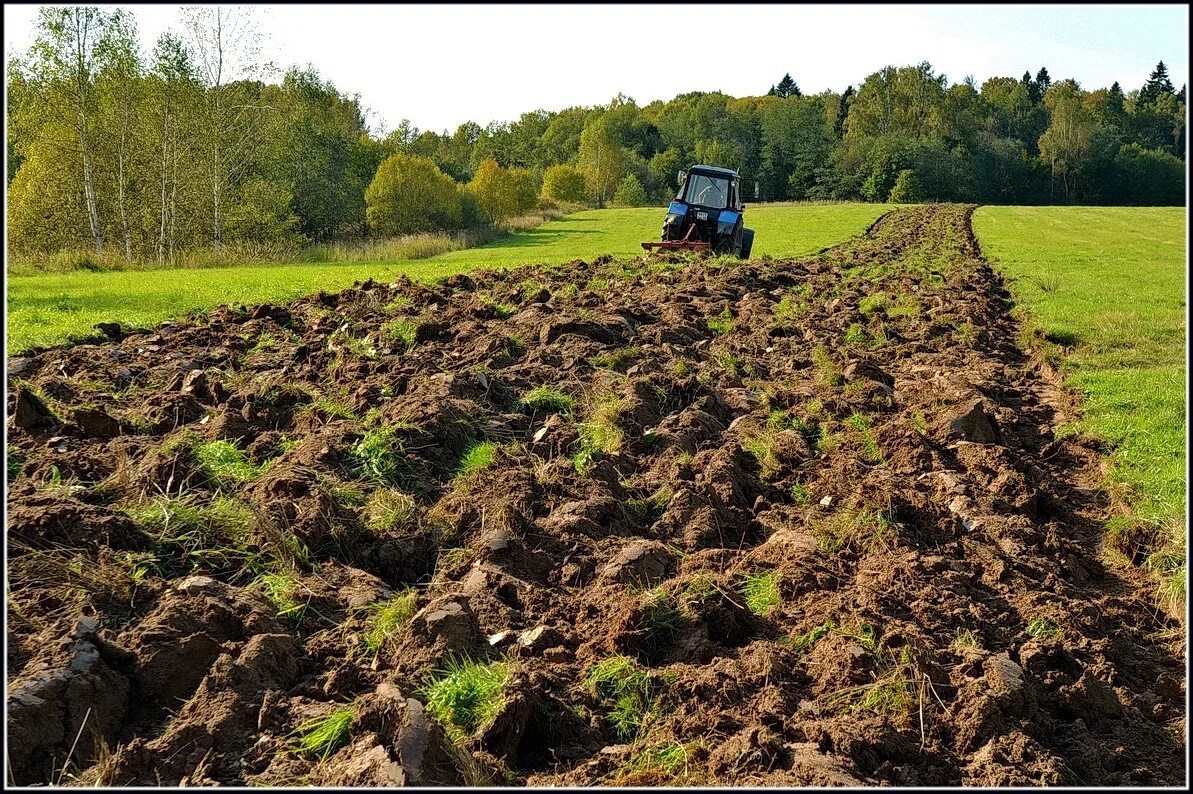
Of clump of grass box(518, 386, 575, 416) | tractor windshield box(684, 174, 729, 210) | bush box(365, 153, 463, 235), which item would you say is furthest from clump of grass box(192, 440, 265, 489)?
bush box(365, 153, 463, 235)

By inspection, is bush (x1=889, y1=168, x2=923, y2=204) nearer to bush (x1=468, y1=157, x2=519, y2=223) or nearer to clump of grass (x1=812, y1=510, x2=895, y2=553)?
bush (x1=468, y1=157, x2=519, y2=223)

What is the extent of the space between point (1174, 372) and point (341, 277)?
1541 cm

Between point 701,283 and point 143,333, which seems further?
point 701,283

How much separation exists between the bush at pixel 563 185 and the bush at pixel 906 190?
28.5 m

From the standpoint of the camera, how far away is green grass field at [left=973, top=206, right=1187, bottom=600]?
659 cm

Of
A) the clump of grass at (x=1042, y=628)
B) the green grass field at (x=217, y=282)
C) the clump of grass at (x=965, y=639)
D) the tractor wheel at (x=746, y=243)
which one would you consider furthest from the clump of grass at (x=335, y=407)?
the tractor wheel at (x=746, y=243)

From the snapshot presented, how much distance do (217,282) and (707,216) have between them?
11.6m

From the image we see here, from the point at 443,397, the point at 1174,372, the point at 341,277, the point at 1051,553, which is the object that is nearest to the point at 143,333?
the point at 443,397

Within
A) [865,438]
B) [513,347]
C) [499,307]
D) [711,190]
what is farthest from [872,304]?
[711,190]

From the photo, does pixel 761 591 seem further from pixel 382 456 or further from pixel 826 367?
pixel 826 367

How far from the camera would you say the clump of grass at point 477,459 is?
6.16 m

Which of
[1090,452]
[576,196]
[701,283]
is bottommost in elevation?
[1090,452]

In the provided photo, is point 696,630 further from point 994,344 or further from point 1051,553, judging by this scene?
point 994,344

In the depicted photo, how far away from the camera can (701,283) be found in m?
15.8
